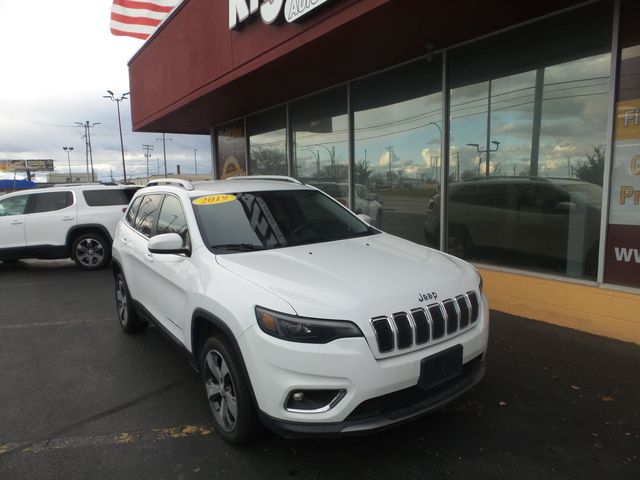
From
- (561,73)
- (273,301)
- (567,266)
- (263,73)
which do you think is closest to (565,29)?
(561,73)

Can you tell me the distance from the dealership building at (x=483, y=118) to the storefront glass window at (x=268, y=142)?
1.44 m

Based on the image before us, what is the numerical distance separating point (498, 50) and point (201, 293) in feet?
15.5

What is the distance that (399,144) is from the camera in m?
7.25

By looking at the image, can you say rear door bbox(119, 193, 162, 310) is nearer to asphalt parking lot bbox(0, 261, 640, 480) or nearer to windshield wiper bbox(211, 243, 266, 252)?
asphalt parking lot bbox(0, 261, 640, 480)

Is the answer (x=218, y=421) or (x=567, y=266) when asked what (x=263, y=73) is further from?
(x=218, y=421)

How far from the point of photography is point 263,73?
23.1 feet

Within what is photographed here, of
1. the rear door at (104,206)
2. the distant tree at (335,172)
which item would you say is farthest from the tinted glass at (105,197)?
the distant tree at (335,172)

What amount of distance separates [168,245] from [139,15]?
10426 mm

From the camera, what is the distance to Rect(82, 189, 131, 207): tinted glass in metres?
9.81

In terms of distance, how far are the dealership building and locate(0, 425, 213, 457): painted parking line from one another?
5.65ft

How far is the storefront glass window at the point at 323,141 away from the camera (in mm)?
8320

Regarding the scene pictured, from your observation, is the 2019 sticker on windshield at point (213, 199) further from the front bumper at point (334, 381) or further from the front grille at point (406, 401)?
the front grille at point (406, 401)

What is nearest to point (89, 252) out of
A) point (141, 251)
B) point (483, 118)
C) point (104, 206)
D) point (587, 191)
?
point (104, 206)

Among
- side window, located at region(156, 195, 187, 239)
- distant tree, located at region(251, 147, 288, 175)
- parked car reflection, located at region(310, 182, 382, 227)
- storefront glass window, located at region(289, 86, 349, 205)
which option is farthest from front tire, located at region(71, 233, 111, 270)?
side window, located at region(156, 195, 187, 239)
